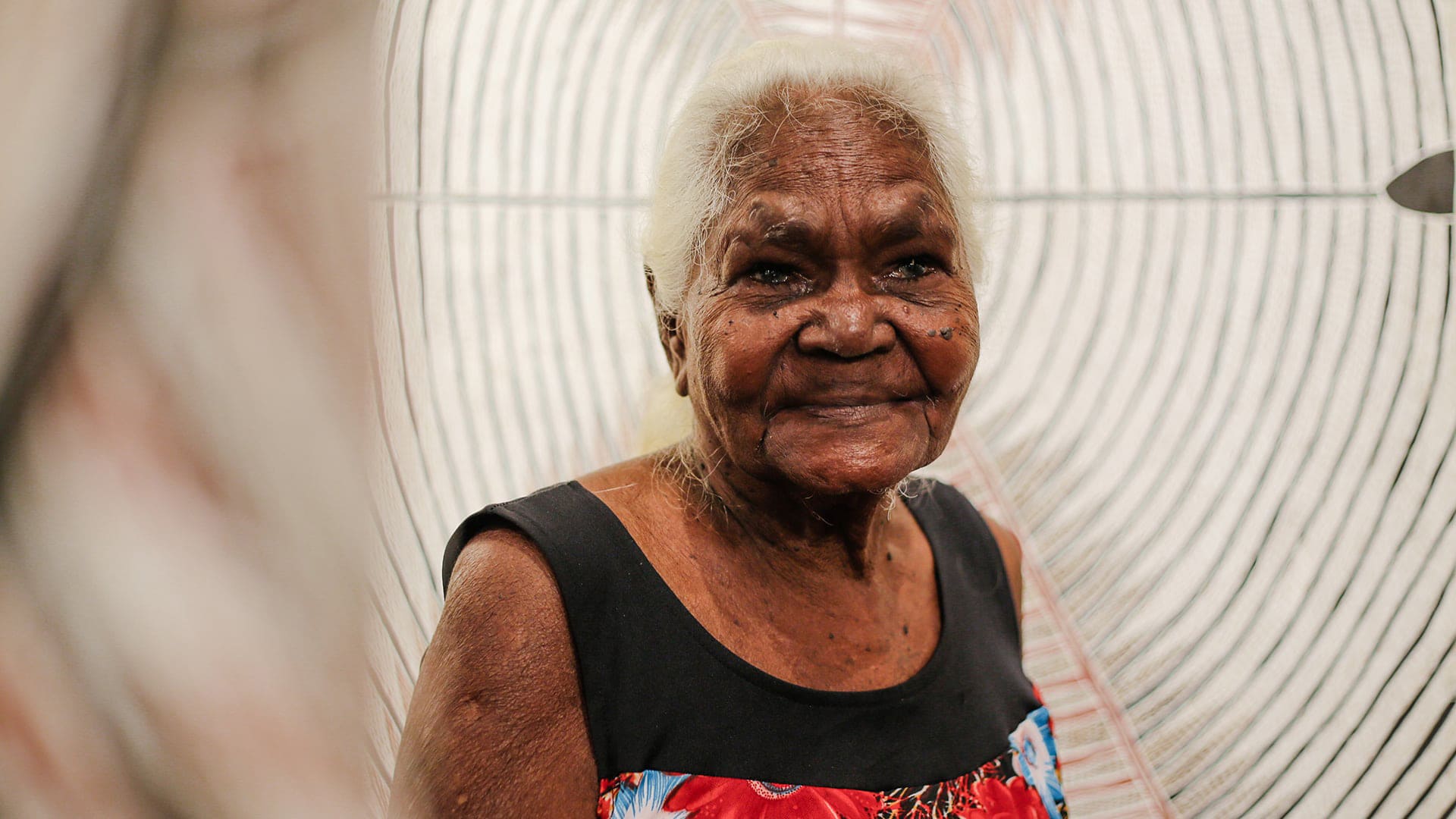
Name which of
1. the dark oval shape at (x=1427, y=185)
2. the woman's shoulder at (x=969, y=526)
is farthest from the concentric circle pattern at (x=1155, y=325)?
the woman's shoulder at (x=969, y=526)

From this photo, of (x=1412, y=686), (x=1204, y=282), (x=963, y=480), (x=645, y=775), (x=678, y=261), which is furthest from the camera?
(x=963, y=480)

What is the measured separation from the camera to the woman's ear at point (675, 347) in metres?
1.44

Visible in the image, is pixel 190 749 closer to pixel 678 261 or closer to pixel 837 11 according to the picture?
pixel 678 261

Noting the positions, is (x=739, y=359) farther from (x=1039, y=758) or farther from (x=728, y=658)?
(x=1039, y=758)

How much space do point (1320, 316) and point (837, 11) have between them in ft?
3.37

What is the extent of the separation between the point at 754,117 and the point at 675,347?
1.11 feet

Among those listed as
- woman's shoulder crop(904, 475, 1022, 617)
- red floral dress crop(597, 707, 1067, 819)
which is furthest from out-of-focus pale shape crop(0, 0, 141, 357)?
woman's shoulder crop(904, 475, 1022, 617)

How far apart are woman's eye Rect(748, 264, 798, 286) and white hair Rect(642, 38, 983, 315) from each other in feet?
0.30

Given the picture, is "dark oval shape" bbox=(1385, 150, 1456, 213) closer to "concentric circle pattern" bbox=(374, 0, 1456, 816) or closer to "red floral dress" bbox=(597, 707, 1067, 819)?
"concentric circle pattern" bbox=(374, 0, 1456, 816)

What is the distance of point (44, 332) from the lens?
136 mm

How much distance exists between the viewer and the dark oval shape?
1.67 meters

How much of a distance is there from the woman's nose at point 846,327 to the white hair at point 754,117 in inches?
7.6

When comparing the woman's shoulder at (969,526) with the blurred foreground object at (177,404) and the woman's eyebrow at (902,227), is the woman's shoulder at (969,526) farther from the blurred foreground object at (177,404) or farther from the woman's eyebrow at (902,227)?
the blurred foreground object at (177,404)

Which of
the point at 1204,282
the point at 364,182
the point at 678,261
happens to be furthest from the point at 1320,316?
the point at 364,182
